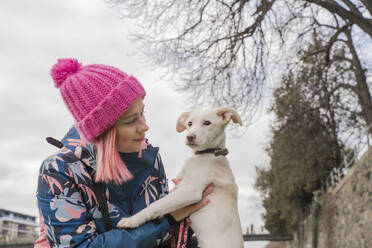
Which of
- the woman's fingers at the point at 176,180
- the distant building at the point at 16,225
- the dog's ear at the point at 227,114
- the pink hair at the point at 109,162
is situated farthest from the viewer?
the distant building at the point at 16,225

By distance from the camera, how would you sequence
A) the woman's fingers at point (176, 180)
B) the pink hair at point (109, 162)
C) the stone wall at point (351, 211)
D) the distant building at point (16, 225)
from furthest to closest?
the distant building at point (16, 225)
the stone wall at point (351, 211)
the woman's fingers at point (176, 180)
the pink hair at point (109, 162)

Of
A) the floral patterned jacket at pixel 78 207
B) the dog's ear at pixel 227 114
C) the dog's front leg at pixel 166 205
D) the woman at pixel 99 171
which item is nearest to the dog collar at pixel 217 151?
the dog's ear at pixel 227 114

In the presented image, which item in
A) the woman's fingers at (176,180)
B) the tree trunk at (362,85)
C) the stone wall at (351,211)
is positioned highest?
the tree trunk at (362,85)

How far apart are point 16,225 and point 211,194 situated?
11819cm

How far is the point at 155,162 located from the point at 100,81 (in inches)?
30.4

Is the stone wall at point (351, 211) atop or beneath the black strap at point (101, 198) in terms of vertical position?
atop

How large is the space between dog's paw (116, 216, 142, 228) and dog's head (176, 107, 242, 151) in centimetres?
Answer: 99

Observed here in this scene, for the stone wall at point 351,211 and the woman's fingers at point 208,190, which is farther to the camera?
the stone wall at point 351,211

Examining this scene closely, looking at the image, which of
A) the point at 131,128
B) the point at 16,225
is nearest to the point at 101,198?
the point at 131,128

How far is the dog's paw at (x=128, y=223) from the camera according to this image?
248 centimetres

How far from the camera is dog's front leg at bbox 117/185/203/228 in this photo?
252cm

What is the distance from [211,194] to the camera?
119 inches

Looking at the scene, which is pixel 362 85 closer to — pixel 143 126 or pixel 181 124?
pixel 181 124

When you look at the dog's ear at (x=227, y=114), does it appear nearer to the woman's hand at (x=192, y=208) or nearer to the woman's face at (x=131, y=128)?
the woman's hand at (x=192, y=208)
